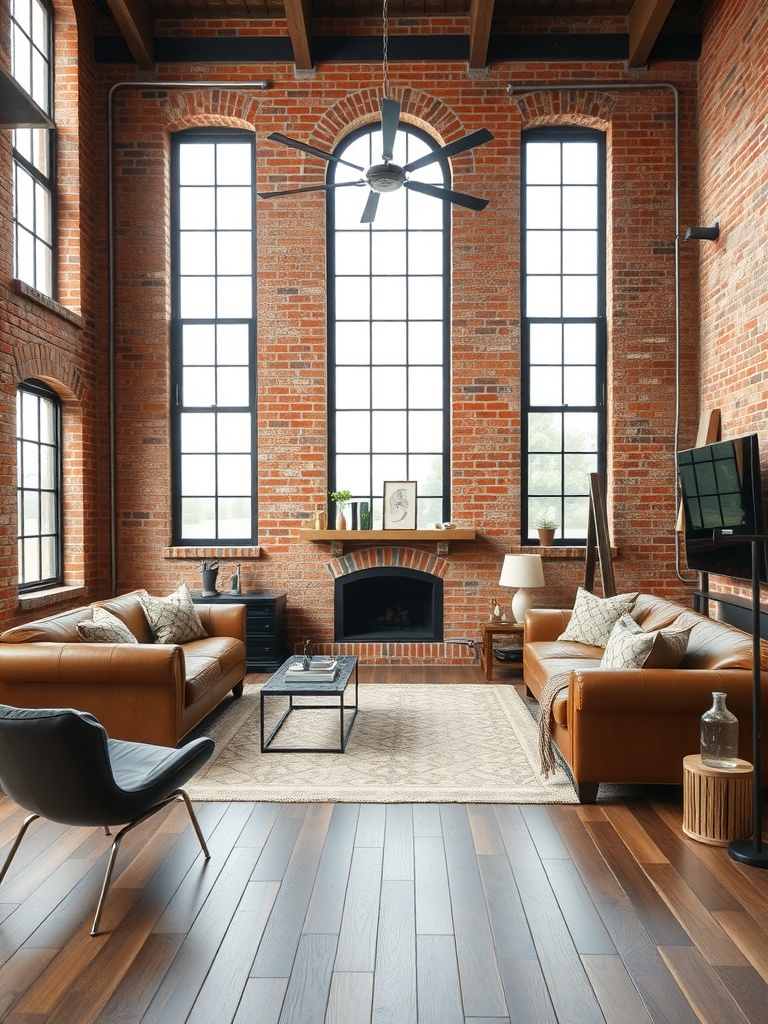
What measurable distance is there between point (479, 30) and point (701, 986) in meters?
7.18

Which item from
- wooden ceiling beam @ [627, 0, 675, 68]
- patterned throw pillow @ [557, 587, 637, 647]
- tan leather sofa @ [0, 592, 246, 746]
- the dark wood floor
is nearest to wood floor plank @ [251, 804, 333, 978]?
the dark wood floor

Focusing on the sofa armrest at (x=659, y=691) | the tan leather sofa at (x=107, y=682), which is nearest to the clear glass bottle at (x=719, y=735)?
the sofa armrest at (x=659, y=691)

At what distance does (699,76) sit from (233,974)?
7930 mm

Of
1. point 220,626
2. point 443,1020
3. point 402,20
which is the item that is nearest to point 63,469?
point 220,626

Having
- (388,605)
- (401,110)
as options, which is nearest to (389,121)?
(401,110)

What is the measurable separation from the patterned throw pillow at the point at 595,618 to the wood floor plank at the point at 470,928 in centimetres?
218

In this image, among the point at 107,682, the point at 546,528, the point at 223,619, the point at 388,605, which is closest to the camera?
the point at 107,682

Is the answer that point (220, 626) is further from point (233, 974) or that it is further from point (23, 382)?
point (233, 974)

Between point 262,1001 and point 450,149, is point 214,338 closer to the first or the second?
point 450,149

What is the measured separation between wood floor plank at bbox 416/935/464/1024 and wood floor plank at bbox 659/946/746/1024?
0.68 m

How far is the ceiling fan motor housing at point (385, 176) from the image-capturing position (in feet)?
15.5

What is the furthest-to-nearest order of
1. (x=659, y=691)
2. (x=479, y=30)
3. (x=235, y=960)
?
(x=479, y=30)
(x=659, y=691)
(x=235, y=960)

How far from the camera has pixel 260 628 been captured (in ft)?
22.2

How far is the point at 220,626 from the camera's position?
593cm
